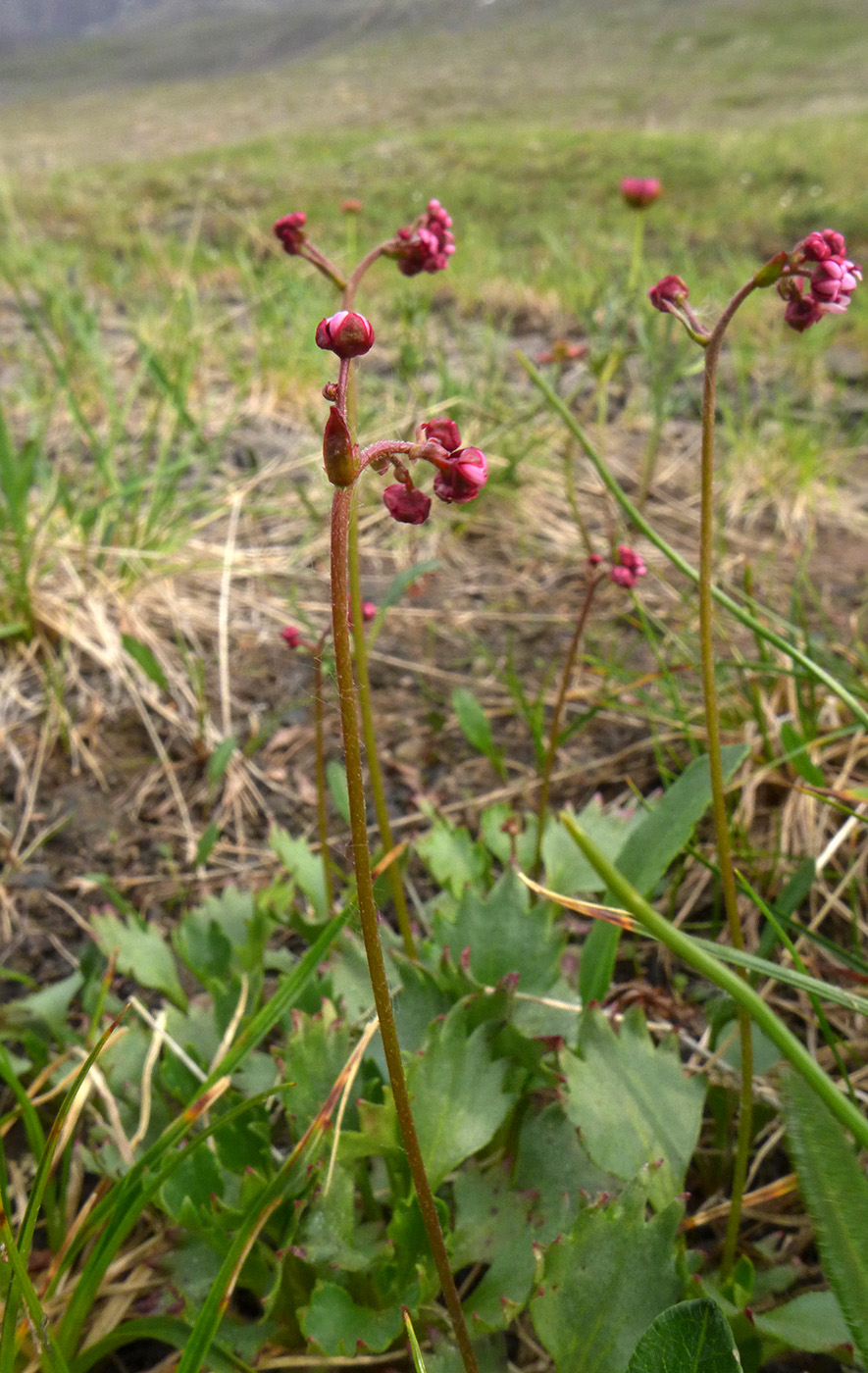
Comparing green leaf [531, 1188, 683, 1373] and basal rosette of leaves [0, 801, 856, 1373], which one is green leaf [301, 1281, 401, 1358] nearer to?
basal rosette of leaves [0, 801, 856, 1373]

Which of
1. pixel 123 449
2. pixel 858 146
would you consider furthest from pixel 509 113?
pixel 123 449

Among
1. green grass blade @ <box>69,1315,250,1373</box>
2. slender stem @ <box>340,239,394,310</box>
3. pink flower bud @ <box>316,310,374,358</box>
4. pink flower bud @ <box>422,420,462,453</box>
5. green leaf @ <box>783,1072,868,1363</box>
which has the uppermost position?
slender stem @ <box>340,239,394,310</box>

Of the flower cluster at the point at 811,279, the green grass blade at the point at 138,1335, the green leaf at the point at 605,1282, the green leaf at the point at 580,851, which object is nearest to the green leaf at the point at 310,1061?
the green grass blade at the point at 138,1335

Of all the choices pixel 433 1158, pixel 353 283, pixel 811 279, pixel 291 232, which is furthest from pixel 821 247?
pixel 433 1158

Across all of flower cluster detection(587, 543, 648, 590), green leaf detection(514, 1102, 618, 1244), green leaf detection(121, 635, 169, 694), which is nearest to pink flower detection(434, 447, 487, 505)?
flower cluster detection(587, 543, 648, 590)

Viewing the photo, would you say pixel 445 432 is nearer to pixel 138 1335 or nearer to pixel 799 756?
pixel 799 756

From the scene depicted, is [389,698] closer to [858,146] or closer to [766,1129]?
[766,1129]
